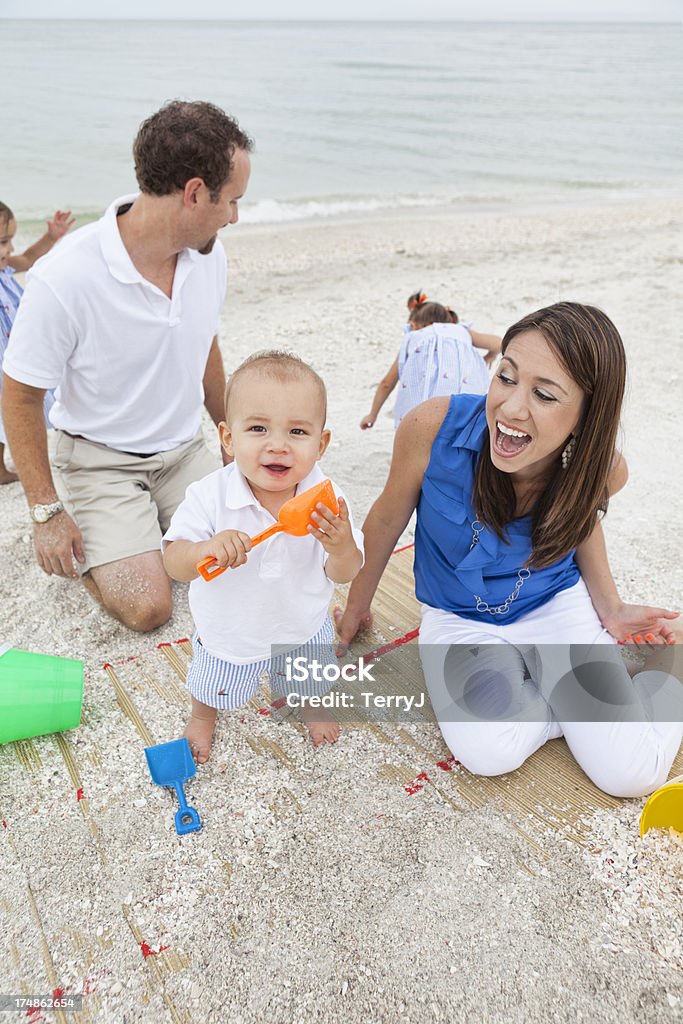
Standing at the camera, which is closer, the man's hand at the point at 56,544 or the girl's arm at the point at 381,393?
the man's hand at the point at 56,544

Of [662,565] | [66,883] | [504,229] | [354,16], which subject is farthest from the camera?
[354,16]

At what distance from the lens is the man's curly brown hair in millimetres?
2447

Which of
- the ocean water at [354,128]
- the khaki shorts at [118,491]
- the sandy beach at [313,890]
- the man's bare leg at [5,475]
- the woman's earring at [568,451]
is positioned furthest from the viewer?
the ocean water at [354,128]

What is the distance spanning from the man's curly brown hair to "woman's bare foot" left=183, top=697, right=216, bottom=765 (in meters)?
1.75

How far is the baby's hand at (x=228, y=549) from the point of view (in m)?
1.62

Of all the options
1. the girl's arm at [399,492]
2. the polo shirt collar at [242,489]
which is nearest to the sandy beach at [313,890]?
the girl's arm at [399,492]

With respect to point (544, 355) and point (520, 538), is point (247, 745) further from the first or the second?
point (544, 355)

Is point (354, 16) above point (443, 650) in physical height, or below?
above

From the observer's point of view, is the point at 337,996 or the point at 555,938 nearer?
the point at 337,996

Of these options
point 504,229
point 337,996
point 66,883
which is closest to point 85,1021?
point 66,883

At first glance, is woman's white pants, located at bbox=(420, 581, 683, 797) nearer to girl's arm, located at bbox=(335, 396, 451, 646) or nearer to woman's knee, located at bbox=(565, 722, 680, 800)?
woman's knee, located at bbox=(565, 722, 680, 800)

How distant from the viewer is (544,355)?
71.1 inches

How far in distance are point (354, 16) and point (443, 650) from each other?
162m

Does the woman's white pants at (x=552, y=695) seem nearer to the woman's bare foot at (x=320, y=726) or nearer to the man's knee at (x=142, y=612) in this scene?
the woman's bare foot at (x=320, y=726)
